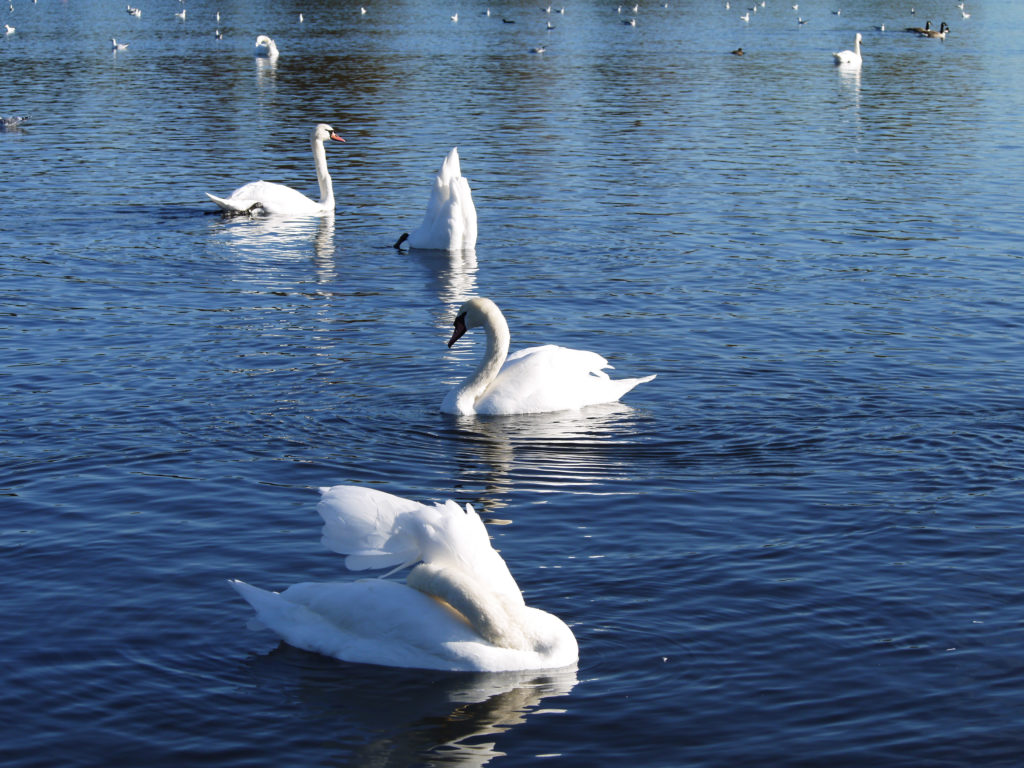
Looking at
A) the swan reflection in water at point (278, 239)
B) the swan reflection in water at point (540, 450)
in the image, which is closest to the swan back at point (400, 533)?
the swan reflection in water at point (540, 450)

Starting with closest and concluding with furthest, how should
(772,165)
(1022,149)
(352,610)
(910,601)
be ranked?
(352,610) < (910,601) < (772,165) < (1022,149)

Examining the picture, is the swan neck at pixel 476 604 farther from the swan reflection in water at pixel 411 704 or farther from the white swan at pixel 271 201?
the white swan at pixel 271 201

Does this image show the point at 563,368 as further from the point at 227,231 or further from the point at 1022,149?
the point at 1022,149

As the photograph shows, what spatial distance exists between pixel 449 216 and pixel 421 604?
1391cm

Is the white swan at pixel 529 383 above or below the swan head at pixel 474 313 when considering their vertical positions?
below

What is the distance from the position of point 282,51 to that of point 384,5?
1285 inches

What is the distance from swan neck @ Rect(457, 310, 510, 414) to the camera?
12930mm

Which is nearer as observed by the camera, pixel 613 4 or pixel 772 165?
pixel 772 165

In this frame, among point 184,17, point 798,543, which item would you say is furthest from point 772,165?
point 184,17

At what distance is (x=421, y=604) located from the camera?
7785mm

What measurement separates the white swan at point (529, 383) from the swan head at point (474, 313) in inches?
0.8

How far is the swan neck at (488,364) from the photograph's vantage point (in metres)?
12.9

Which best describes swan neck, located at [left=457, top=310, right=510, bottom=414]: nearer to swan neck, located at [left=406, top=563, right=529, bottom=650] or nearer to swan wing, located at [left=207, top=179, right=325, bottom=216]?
swan neck, located at [left=406, top=563, right=529, bottom=650]

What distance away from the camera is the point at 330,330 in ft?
53.2
